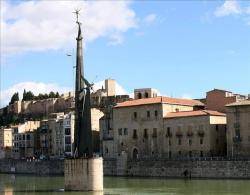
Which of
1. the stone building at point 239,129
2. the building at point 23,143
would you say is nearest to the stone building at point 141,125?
the stone building at point 239,129

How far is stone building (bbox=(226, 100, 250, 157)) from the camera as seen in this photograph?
70375 millimetres

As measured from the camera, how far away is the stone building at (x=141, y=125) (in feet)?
265

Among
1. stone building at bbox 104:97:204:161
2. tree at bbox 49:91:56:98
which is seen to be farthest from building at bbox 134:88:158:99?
tree at bbox 49:91:56:98

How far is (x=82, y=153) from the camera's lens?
47656 mm

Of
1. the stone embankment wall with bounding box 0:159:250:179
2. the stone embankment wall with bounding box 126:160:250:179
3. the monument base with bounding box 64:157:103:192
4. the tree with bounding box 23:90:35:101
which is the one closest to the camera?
the monument base with bounding box 64:157:103:192

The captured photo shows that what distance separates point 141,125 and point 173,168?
37.9ft

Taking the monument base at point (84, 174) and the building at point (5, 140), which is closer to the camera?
the monument base at point (84, 174)

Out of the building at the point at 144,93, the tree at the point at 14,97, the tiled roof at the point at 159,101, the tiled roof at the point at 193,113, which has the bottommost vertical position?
the tiled roof at the point at 193,113

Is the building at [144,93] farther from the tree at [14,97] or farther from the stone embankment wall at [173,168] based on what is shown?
the tree at [14,97]

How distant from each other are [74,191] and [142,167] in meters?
30.2

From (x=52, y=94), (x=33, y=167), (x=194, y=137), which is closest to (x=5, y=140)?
(x=33, y=167)

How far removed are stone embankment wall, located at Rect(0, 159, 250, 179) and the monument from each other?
22.9 meters

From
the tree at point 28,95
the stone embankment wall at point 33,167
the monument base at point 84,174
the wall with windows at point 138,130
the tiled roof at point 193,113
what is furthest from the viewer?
the tree at point 28,95

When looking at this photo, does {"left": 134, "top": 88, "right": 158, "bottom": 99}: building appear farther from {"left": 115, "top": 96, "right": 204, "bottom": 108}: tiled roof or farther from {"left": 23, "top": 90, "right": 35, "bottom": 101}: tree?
{"left": 23, "top": 90, "right": 35, "bottom": 101}: tree
